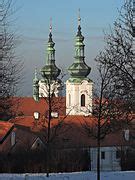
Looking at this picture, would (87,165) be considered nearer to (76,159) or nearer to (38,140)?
(76,159)

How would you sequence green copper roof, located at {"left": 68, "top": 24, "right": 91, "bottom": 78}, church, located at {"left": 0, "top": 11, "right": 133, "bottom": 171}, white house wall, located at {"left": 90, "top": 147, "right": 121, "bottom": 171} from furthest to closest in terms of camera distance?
green copper roof, located at {"left": 68, "top": 24, "right": 91, "bottom": 78}
white house wall, located at {"left": 90, "top": 147, "right": 121, "bottom": 171}
church, located at {"left": 0, "top": 11, "right": 133, "bottom": 171}

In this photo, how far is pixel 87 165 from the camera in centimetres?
2975

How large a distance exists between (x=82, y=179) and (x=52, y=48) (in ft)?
172

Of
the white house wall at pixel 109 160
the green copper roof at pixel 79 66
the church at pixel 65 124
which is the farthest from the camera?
the green copper roof at pixel 79 66

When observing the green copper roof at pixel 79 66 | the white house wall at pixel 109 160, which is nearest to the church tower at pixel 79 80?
the green copper roof at pixel 79 66

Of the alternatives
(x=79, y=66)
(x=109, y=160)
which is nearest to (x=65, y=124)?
(x=109, y=160)

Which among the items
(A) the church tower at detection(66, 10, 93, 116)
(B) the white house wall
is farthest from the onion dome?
(B) the white house wall

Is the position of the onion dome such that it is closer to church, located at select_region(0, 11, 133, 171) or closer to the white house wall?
church, located at select_region(0, 11, 133, 171)

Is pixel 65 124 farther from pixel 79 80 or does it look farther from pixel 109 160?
pixel 79 80

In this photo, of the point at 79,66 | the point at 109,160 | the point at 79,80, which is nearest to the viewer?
the point at 109,160

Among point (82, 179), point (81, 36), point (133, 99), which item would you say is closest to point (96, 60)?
point (133, 99)

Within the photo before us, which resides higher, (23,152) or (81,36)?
(81,36)

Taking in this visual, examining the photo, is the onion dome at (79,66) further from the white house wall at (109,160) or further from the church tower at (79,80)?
the white house wall at (109,160)

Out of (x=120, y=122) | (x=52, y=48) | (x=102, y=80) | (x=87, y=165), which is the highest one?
(x=52, y=48)
